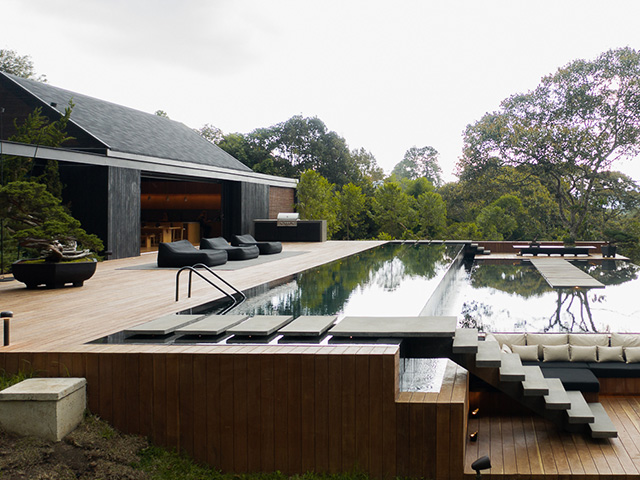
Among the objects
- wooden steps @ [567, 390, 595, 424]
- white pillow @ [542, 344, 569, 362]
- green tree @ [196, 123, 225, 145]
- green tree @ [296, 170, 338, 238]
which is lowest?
wooden steps @ [567, 390, 595, 424]

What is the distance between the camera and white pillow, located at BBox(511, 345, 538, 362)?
284 inches

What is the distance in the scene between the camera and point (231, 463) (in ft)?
13.7

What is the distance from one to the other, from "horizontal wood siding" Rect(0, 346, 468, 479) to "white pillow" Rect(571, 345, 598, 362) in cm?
362

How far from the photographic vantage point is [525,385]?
5.09 metres

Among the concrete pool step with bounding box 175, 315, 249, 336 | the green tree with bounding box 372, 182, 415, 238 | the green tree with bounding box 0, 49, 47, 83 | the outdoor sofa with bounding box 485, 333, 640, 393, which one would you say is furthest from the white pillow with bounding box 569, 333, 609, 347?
the green tree with bounding box 0, 49, 47, 83

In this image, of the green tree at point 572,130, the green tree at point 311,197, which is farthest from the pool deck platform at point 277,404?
the green tree at point 572,130

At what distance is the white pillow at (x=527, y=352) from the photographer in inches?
284

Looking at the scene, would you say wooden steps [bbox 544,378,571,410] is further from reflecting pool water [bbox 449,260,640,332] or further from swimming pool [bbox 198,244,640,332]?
reflecting pool water [bbox 449,260,640,332]

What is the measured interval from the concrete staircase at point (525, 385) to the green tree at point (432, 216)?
818 inches

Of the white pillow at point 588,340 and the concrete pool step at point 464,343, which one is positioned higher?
the concrete pool step at point 464,343

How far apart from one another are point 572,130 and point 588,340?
765 inches

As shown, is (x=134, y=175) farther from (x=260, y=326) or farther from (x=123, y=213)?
(x=260, y=326)

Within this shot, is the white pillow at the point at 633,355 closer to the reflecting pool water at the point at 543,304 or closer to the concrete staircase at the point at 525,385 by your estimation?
the concrete staircase at the point at 525,385

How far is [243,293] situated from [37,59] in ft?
87.3
